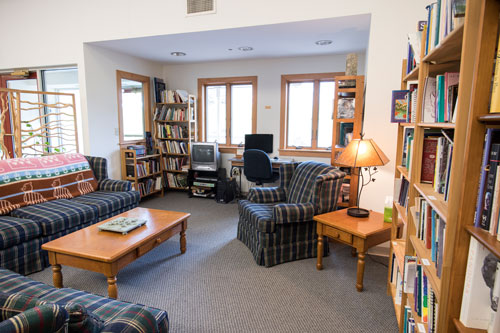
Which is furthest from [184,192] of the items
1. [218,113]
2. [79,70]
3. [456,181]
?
[456,181]

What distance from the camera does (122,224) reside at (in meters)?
2.55

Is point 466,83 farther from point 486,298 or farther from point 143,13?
point 143,13

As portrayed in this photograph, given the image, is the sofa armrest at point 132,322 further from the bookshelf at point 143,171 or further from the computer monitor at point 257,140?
the computer monitor at point 257,140

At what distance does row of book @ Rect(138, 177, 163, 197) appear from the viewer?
4922 mm

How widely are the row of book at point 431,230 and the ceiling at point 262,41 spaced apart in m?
2.35

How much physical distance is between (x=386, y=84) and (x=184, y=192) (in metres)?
4.07

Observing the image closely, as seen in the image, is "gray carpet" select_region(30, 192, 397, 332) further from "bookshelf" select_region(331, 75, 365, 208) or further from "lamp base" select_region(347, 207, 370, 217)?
"bookshelf" select_region(331, 75, 365, 208)

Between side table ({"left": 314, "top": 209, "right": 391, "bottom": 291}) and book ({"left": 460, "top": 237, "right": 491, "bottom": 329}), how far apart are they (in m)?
1.41

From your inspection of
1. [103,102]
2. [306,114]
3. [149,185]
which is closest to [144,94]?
[103,102]

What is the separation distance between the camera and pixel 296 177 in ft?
10.7

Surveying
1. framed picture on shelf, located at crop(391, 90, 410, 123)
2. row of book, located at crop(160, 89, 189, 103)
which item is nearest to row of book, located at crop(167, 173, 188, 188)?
row of book, located at crop(160, 89, 189, 103)

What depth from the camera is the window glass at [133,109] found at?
518 centimetres

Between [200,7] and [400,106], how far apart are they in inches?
103

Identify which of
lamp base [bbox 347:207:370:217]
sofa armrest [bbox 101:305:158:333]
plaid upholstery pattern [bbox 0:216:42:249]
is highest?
sofa armrest [bbox 101:305:158:333]
